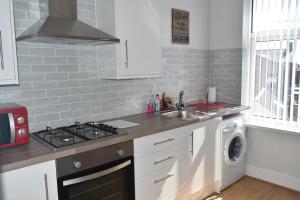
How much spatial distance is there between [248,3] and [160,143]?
2.13 metres

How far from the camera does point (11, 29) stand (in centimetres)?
164

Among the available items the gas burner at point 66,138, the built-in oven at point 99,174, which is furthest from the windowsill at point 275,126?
the gas burner at point 66,138

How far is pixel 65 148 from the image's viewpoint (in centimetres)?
156

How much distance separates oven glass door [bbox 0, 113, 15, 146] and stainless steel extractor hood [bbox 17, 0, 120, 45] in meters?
0.53

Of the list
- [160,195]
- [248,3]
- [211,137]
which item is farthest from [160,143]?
[248,3]

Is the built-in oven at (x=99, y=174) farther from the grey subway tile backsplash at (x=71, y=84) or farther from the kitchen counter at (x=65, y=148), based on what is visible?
the grey subway tile backsplash at (x=71, y=84)

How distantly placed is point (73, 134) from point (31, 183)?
512mm

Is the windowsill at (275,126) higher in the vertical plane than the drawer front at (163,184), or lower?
higher

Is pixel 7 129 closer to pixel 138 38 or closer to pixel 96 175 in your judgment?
pixel 96 175

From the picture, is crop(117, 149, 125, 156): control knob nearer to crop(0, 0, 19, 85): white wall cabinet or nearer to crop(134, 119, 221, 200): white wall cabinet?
crop(134, 119, 221, 200): white wall cabinet

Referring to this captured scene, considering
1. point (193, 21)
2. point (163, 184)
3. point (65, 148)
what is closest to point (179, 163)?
point (163, 184)

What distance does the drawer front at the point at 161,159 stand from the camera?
199 centimetres

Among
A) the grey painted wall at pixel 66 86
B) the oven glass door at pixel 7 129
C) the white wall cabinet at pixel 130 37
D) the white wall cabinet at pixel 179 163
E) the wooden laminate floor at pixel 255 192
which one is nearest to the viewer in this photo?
the oven glass door at pixel 7 129

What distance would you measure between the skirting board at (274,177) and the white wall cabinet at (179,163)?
0.69 m
